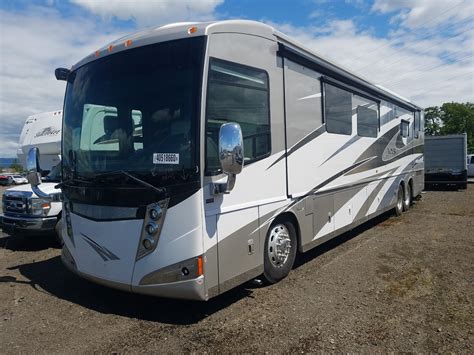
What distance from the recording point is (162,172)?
3.83 metres

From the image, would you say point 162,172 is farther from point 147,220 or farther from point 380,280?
point 380,280

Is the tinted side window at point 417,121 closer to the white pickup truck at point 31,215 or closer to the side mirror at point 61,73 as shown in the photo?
the white pickup truck at point 31,215

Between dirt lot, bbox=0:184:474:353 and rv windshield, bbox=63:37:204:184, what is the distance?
1491mm

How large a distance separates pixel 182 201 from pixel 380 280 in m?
3.05

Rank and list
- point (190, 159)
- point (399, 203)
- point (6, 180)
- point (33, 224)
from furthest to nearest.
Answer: point (6, 180)
point (399, 203)
point (33, 224)
point (190, 159)

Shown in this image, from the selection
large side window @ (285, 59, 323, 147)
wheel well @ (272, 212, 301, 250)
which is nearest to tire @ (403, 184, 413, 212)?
large side window @ (285, 59, 323, 147)

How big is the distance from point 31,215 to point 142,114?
14.7 ft

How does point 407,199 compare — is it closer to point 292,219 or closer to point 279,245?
point 292,219

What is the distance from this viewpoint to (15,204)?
7.61 m

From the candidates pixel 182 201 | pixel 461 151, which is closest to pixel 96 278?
pixel 182 201

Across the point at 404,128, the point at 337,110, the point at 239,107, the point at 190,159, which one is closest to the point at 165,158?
the point at 190,159

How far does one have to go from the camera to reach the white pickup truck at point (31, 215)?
7230mm

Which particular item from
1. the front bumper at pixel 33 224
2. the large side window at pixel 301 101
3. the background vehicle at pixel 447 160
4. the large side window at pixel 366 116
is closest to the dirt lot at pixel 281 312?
the front bumper at pixel 33 224

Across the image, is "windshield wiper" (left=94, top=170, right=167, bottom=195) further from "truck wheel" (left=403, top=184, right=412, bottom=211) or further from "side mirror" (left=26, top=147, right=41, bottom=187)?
"truck wheel" (left=403, top=184, right=412, bottom=211)
